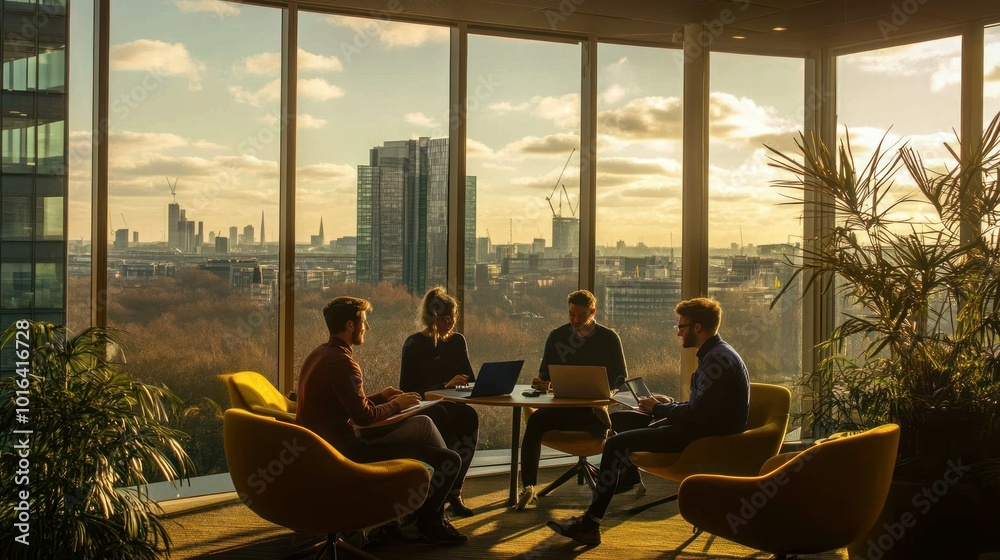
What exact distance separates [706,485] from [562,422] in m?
1.94

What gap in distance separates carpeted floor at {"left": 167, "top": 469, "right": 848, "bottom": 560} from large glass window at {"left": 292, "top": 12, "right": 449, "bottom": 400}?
134cm

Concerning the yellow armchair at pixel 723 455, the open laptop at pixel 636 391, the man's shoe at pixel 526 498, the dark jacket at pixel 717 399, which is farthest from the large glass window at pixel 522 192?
the dark jacket at pixel 717 399

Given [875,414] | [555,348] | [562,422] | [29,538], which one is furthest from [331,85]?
[875,414]

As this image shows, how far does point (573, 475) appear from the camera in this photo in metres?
5.66

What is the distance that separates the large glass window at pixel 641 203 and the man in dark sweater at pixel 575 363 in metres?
1.01

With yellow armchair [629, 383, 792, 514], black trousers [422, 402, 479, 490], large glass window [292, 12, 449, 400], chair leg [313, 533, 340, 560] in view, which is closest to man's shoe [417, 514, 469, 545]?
black trousers [422, 402, 479, 490]

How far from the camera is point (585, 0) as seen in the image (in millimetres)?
5637

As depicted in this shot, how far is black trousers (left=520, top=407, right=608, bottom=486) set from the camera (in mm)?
5344

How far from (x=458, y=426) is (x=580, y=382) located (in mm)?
886

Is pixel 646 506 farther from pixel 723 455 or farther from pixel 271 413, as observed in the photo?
pixel 271 413

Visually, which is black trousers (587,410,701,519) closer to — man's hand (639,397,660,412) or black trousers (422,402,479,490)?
man's hand (639,397,660,412)

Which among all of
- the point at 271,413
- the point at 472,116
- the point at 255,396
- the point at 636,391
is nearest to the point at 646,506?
the point at 636,391

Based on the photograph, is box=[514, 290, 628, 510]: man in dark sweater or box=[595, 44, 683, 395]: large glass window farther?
box=[595, 44, 683, 395]: large glass window

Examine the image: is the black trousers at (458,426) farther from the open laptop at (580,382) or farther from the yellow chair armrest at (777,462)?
the yellow chair armrest at (777,462)
